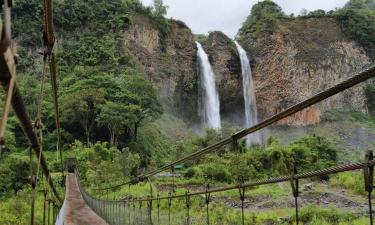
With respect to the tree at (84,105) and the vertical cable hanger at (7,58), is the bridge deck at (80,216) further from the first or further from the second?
the tree at (84,105)

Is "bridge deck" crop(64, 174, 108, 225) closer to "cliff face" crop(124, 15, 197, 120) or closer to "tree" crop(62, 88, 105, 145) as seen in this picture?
"tree" crop(62, 88, 105, 145)

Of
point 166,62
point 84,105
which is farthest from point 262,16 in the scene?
point 84,105

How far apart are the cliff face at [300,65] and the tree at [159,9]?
583cm

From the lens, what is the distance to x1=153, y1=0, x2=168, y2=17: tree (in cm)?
2764

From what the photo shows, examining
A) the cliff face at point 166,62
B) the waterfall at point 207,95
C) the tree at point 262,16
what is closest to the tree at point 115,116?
the cliff face at point 166,62

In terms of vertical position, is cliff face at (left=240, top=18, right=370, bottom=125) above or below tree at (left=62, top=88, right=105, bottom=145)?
above

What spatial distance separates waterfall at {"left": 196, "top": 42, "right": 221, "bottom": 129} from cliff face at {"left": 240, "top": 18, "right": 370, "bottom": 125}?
3.40 meters

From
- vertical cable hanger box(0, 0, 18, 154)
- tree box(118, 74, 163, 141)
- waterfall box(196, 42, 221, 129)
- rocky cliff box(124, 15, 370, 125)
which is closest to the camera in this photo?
vertical cable hanger box(0, 0, 18, 154)

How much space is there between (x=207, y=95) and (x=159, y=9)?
6.93m

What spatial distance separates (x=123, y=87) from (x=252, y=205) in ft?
35.0

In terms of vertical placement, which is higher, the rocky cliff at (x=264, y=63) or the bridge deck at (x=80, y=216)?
the rocky cliff at (x=264, y=63)

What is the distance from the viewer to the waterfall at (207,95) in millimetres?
26031

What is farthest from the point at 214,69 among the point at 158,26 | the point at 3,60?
the point at 3,60

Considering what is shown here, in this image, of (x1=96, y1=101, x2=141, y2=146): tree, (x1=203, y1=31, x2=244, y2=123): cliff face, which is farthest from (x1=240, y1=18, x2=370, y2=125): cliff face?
(x1=96, y1=101, x2=141, y2=146): tree
